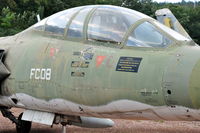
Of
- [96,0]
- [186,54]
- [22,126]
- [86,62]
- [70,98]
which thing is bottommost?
[96,0]

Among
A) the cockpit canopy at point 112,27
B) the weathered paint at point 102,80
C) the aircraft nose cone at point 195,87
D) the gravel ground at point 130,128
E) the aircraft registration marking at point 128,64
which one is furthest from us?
the gravel ground at point 130,128

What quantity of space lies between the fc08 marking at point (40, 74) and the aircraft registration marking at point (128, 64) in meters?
1.35

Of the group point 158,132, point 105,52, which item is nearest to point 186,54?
point 105,52

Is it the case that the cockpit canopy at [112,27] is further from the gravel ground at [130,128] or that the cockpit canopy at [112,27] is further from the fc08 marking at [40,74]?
the gravel ground at [130,128]

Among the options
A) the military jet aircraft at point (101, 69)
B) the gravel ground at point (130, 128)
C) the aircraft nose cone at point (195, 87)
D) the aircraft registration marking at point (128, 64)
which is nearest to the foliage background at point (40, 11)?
the gravel ground at point (130, 128)

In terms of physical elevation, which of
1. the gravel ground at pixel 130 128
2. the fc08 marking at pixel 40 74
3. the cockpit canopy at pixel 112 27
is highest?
the cockpit canopy at pixel 112 27

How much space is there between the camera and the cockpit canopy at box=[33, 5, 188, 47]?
536cm

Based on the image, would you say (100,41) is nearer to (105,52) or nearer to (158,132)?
(105,52)

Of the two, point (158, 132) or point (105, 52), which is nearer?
point (105, 52)

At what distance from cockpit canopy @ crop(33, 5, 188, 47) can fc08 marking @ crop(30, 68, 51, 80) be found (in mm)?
661

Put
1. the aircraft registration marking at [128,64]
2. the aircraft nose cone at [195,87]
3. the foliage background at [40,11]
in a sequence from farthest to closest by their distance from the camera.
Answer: the foliage background at [40,11] → the aircraft registration marking at [128,64] → the aircraft nose cone at [195,87]

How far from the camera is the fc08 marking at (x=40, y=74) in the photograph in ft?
20.0

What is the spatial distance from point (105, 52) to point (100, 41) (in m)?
0.30

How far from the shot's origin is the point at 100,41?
5.75m
